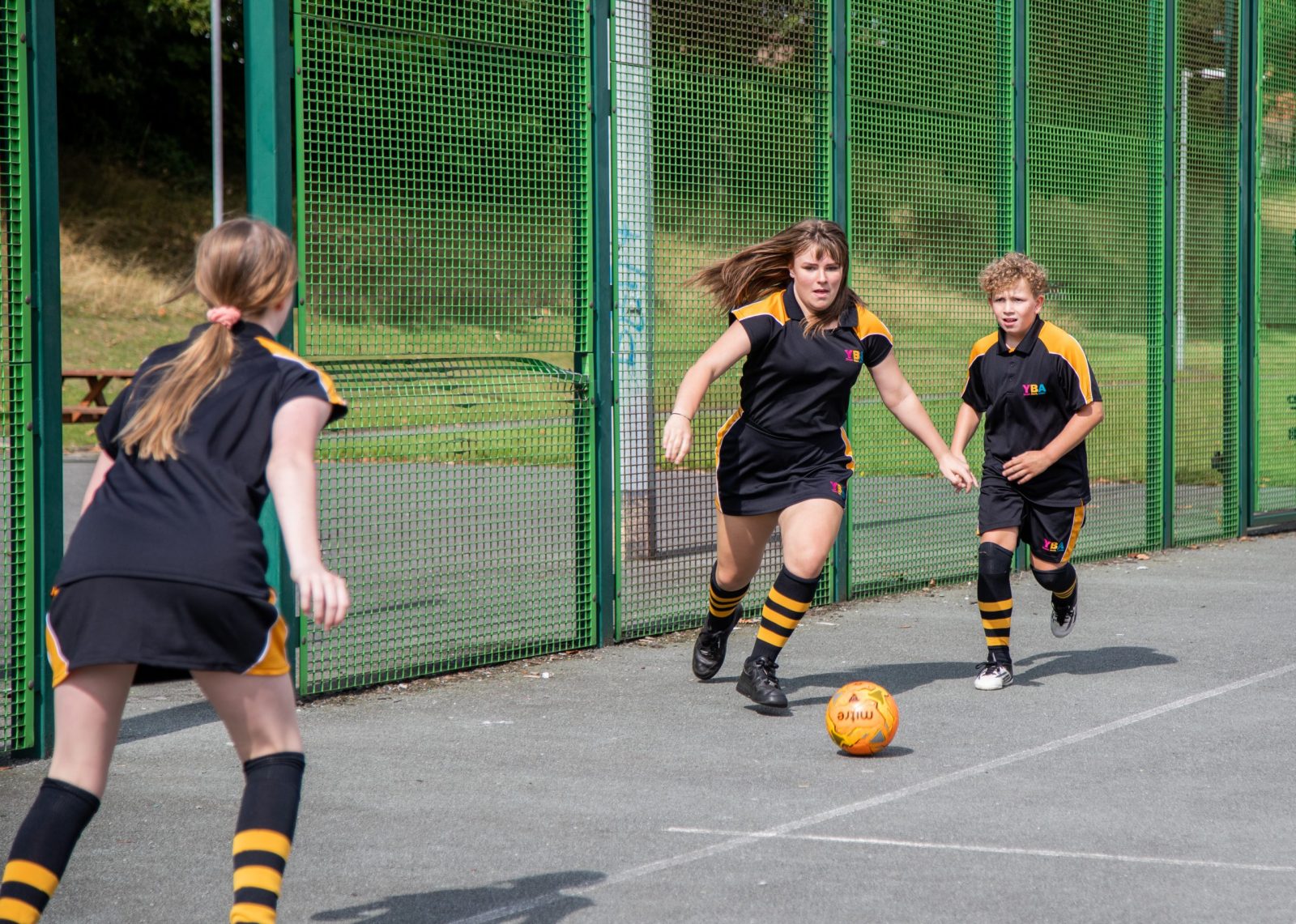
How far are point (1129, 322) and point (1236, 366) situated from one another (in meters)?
1.46

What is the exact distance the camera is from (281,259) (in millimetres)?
3578

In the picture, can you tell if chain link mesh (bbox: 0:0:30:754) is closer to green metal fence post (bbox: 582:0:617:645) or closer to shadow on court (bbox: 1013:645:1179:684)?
green metal fence post (bbox: 582:0:617:645)

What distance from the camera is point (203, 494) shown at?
11.2 ft

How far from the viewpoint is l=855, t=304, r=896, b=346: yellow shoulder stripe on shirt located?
6.77 metres

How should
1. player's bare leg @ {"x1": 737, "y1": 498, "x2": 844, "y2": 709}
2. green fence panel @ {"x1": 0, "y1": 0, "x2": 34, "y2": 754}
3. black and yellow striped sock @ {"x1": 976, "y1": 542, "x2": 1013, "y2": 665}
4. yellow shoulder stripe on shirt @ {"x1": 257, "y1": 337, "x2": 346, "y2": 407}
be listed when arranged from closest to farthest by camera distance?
yellow shoulder stripe on shirt @ {"x1": 257, "y1": 337, "x2": 346, "y2": 407}, green fence panel @ {"x1": 0, "y1": 0, "x2": 34, "y2": 754}, player's bare leg @ {"x1": 737, "y1": 498, "x2": 844, "y2": 709}, black and yellow striped sock @ {"x1": 976, "y1": 542, "x2": 1013, "y2": 665}

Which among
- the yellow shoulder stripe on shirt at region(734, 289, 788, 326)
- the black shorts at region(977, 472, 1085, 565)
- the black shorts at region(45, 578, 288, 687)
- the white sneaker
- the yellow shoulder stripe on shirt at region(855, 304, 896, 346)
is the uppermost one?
the yellow shoulder stripe on shirt at region(734, 289, 788, 326)

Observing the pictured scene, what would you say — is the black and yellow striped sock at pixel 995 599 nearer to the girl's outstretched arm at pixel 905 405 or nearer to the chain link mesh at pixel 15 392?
the girl's outstretched arm at pixel 905 405

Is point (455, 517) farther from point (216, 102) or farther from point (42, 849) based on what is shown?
point (216, 102)

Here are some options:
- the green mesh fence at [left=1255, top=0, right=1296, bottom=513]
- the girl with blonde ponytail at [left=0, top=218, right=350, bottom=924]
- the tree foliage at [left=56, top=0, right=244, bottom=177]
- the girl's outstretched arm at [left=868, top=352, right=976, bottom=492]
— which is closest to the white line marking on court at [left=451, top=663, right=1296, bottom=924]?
the girl with blonde ponytail at [left=0, top=218, right=350, bottom=924]

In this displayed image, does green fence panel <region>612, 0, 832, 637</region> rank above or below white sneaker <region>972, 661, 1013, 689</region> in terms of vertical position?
above

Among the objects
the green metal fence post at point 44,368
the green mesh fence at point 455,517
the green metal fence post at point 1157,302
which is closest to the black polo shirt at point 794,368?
the green mesh fence at point 455,517

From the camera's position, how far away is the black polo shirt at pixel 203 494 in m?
3.36

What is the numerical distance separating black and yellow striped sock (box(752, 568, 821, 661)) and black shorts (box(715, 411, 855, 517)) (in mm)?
297

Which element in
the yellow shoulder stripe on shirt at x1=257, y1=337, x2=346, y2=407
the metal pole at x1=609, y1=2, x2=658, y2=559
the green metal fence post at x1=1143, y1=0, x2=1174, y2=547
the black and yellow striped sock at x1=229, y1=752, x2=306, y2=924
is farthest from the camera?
the green metal fence post at x1=1143, y1=0, x2=1174, y2=547
